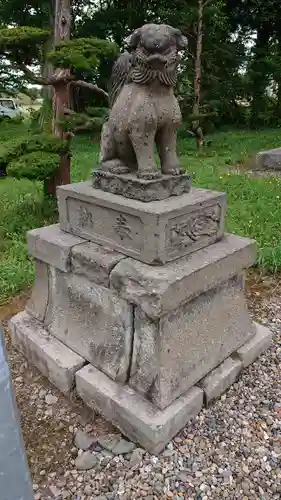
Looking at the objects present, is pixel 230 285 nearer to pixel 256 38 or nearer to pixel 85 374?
pixel 85 374

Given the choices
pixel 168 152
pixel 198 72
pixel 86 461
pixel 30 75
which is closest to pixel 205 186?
pixel 30 75

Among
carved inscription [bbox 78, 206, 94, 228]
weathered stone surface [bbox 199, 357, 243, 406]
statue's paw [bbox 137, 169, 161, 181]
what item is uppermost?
statue's paw [bbox 137, 169, 161, 181]

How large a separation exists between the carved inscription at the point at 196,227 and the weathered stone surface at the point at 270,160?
5.39m

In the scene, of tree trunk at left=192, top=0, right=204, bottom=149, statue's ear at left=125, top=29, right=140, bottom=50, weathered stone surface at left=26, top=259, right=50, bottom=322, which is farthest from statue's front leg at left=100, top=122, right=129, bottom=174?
tree trunk at left=192, top=0, right=204, bottom=149

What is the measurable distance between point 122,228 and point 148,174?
12.2 inches

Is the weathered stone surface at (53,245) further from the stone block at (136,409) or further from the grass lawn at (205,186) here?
the grass lawn at (205,186)

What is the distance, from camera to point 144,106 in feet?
6.45

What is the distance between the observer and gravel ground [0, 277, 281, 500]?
1734 mm

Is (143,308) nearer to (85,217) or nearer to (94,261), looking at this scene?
(94,261)

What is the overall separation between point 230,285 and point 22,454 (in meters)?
1.78

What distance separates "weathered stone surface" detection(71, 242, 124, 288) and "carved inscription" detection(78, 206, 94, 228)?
12 centimetres

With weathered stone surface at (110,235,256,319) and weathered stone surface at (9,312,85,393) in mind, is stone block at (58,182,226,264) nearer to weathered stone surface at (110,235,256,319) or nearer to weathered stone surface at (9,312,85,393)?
weathered stone surface at (110,235,256,319)

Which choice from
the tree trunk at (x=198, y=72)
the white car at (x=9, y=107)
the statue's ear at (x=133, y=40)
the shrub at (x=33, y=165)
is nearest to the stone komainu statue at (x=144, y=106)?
the statue's ear at (x=133, y=40)

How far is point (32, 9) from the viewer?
11227 mm
